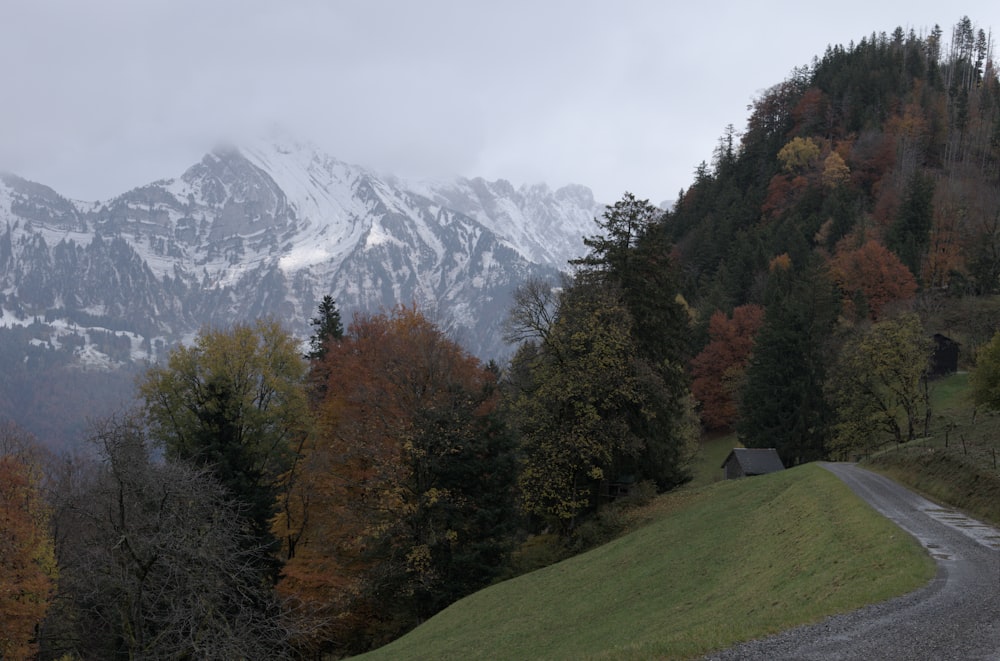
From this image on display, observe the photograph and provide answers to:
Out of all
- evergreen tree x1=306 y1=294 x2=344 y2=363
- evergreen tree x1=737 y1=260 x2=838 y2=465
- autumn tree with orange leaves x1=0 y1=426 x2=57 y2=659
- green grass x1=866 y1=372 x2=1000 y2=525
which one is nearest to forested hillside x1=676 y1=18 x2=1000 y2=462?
evergreen tree x1=737 y1=260 x2=838 y2=465

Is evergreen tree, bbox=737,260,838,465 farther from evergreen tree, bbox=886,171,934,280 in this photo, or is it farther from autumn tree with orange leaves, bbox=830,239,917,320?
Result: evergreen tree, bbox=886,171,934,280

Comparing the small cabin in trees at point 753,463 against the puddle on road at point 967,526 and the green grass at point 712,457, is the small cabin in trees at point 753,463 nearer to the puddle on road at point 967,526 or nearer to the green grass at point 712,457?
the green grass at point 712,457

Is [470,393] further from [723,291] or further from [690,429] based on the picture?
[723,291]

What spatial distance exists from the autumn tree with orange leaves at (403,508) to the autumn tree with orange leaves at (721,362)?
47.7m

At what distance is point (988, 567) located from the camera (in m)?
16.8

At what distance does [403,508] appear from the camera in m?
31.7

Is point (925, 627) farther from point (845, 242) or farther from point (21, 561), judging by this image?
point (845, 242)

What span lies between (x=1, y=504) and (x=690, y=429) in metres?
46.7

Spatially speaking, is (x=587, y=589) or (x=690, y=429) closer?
(x=587, y=589)

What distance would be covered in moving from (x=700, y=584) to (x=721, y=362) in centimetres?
6027

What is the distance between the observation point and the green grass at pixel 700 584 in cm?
1525

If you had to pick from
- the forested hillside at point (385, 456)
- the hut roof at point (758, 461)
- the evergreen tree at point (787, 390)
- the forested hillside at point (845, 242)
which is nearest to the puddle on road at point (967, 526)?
the forested hillside at point (385, 456)

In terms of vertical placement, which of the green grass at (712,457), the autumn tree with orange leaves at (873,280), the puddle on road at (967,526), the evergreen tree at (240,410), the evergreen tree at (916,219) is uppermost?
the evergreen tree at (916,219)

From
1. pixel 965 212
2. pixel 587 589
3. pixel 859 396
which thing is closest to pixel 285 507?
pixel 587 589
